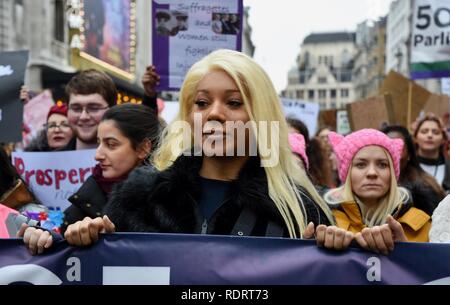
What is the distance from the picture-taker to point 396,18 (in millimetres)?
83375

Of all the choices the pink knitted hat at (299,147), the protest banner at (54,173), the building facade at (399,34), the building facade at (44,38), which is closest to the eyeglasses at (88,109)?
the protest banner at (54,173)

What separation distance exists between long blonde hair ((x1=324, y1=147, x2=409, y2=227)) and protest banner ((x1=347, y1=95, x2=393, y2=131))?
400cm

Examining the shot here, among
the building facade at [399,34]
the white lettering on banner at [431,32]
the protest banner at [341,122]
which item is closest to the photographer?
the white lettering on banner at [431,32]

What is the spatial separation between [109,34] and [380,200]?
112ft

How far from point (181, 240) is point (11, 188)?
166 centimetres

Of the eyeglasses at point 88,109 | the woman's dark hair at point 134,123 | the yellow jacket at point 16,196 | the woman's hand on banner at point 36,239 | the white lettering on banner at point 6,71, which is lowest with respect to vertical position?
the woman's hand on banner at point 36,239

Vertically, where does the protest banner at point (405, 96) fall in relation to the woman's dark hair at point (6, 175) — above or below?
above

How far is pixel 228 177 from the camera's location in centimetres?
279

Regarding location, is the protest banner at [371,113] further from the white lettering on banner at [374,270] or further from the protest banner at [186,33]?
the white lettering on banner at [374,270]

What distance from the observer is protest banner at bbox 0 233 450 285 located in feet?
7.97

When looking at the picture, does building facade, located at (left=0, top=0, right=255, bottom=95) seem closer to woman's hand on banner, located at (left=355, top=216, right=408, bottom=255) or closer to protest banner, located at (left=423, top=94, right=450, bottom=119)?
protest banner, located at (left=423, top=94, right=450, bottom=119)

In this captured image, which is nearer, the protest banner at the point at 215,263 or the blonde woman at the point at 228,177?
the protest banner at the point at 215,263

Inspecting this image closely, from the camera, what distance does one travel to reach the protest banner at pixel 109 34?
3241 cm

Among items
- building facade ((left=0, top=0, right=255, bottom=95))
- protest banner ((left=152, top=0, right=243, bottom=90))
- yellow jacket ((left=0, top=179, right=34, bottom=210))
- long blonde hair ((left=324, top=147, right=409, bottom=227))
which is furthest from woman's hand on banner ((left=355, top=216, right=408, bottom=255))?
building facade ((left=0, top=0, right=255, bottom=95))
